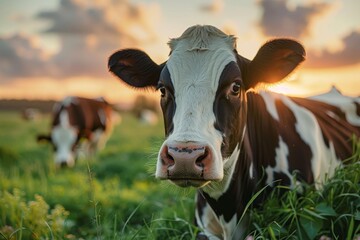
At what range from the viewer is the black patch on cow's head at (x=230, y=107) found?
3.35m

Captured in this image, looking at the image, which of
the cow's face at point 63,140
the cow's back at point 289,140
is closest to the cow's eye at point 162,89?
the cow's back at point 289,140

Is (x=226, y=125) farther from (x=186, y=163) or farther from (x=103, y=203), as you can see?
(x=103, y=203)

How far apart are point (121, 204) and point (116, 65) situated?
278 cm

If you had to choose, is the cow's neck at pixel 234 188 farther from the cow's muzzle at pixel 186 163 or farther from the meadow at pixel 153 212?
the cow's muzzle at pixel 186 163

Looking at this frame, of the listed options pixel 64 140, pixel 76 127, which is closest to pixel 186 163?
pixel 64 140

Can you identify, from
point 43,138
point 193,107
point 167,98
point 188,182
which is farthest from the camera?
point 43,138

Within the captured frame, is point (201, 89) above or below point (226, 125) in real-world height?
above

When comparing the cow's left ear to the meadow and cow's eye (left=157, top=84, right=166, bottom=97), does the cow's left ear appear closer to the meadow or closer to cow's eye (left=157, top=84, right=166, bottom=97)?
cow's eye (left=157, top=84, right=166, bottom=97)

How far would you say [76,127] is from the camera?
15188mm

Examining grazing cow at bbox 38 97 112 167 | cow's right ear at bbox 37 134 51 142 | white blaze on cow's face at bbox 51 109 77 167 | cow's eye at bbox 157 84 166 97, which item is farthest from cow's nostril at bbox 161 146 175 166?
cow's right ear at bbox 37 134 51 142

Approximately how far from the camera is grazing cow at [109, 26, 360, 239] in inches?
119

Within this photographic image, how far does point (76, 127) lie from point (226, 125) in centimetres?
1229

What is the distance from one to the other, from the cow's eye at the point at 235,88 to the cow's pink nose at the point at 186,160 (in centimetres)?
67

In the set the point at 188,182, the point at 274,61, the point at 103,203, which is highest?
the point at 274,61
